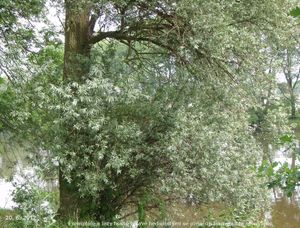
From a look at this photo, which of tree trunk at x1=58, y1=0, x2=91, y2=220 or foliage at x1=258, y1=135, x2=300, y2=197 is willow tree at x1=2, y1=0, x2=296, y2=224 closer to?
tree trunk at x1=58, y1=0, x2=91, y2=220

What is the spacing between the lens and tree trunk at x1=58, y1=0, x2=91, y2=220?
5814 millimetres

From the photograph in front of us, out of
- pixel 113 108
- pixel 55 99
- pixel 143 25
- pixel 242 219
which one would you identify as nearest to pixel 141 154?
pixel 113 108

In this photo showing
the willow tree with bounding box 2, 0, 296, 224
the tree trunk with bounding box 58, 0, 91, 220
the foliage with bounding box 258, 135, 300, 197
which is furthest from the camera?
the tree trunk with bounding box 58, 0, 91, 220

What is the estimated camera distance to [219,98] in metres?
5.86

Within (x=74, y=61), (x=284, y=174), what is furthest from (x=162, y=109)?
(x=284, y=174)

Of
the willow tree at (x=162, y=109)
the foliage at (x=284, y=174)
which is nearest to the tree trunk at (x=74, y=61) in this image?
the willow tree at (x=162, y=109)

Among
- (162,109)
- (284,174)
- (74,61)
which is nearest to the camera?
(284,174)

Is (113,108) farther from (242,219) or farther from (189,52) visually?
(242,219)

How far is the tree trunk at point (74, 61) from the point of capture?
229 inches

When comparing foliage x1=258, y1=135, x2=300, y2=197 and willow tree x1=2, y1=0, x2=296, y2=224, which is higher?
willow tree x1=2, y1=0, x2=296, y2=224

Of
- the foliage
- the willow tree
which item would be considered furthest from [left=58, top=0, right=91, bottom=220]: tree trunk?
the foliage

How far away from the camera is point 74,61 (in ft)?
20.8

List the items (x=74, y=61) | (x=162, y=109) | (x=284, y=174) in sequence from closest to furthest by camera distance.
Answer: (x=284, y=174) < (x=162, y=109) < (x=74, y=61)

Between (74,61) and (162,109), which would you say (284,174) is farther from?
(74,61)
